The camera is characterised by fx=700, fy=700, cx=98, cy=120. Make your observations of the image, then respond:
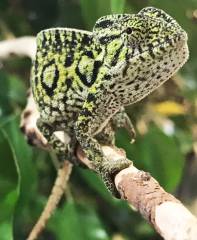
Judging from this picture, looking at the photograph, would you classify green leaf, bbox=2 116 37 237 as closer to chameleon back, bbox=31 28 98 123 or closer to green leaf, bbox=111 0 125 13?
chameleon back, bbox=31 28 98 123

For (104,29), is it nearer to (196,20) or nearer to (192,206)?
(196,20)

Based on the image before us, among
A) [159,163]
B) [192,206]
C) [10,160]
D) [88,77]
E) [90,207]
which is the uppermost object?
[88,77]

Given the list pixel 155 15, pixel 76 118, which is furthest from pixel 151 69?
pixel 76 118

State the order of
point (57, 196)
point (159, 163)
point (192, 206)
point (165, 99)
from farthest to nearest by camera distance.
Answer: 1. point (192, 206)
2. point (165, 99)
3. point (159, 163)
4. point (57, 196)

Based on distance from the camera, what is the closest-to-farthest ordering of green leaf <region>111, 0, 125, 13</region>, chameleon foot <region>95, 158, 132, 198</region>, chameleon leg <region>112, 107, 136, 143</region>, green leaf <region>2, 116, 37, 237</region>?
chameleon foot <region>95, 158, 132, 198</region>, green leaf <region>111, 0, 125, 13</region>, chameleon leg <region>112, 107, 136, 143</region>, green leaf <region>2, 116, 37, 237</region>

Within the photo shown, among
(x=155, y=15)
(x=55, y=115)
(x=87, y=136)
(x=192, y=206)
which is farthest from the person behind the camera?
(x=192, y=206)

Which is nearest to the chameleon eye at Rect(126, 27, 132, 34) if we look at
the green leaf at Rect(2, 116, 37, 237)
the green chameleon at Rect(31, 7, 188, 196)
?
the green chameleon at Rect(31, 7, 188, 196)

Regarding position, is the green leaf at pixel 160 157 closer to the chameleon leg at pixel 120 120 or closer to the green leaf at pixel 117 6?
the chameleon leg at pixel 120 120

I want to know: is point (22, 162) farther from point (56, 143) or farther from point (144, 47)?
point (144, 47)

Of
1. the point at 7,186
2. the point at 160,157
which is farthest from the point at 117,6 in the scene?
Result: the point at 160,157

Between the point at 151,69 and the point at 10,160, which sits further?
the point at 10,160
